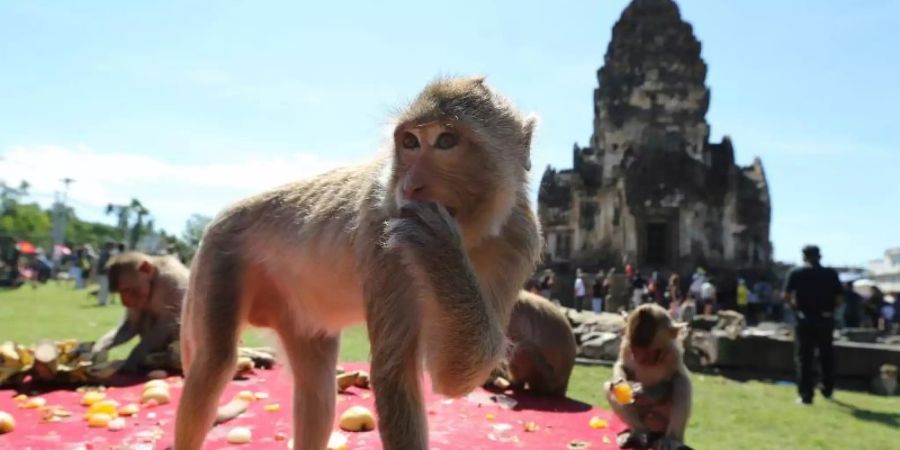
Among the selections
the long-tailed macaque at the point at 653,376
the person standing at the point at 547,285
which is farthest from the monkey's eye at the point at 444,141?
the person standing at the point at 547,285

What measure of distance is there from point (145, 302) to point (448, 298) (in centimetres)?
557

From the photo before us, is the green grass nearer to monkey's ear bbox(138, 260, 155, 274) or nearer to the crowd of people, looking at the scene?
monkey's ear bbox(138, 260, 155, 274)

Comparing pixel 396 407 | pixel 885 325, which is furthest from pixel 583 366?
pixel 885 325

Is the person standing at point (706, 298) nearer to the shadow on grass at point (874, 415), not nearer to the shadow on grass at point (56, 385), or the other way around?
the shadow on grass at point (874, 415)

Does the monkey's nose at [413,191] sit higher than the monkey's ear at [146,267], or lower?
higher

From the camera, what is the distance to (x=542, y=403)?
239 inches

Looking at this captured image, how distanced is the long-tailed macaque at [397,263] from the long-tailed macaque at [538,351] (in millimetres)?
3217

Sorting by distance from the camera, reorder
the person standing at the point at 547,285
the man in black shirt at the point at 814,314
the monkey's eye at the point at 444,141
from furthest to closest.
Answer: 1. the person standing at the point at 547,285
2. the man in black shirt at the point at 814,314
3. the monkey's eye at the point at 444,141

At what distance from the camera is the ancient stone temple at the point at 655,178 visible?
2920 cm

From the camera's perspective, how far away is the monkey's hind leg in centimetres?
309

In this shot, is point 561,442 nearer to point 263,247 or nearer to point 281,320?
point 281,320

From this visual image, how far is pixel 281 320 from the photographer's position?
134 inches

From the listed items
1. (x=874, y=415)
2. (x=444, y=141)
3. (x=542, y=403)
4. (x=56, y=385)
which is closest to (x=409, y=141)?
(x=444, y=141)

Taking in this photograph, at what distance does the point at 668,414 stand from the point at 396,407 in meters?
2.87
